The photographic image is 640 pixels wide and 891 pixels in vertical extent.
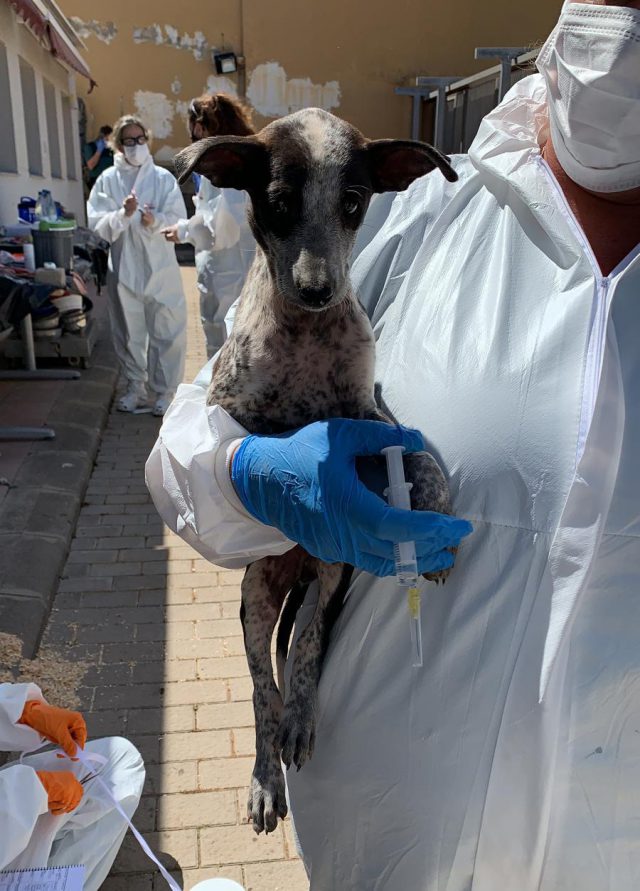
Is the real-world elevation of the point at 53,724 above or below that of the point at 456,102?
below

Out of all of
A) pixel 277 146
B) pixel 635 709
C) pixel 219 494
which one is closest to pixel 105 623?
pixel 219 494

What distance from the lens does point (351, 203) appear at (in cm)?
180

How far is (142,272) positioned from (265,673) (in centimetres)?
581

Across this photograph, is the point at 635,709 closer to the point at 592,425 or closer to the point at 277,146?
the point at 592,425

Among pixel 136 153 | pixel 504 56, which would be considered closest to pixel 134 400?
pixel 136 153

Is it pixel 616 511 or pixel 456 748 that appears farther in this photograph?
pixel 456 748

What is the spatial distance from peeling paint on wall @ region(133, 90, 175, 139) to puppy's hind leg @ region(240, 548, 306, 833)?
57.8ft

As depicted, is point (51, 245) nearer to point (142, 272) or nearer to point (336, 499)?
point (142, 272)

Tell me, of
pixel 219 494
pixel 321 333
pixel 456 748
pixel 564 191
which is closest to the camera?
pixel 456 748

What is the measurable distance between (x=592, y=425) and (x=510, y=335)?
0.24 meters

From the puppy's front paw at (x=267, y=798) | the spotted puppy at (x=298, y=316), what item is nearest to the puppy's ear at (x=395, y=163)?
the spotted puppy at (x=298, y=316)

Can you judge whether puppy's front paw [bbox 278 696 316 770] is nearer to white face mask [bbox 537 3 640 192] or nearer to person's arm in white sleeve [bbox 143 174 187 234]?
white face mask [bbox 537 3 640 192]

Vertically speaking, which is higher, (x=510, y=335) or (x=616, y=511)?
(x=510, y=335)

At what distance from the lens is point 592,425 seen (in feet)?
Answer: 4.38
